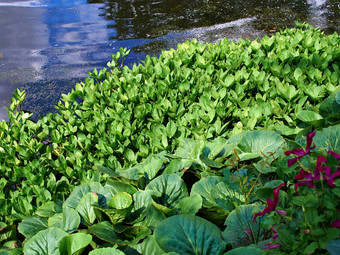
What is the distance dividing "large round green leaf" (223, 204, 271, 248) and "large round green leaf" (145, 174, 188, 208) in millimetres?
346

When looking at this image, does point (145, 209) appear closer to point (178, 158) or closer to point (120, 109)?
point (178, 158)

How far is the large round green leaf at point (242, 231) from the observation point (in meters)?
1.60

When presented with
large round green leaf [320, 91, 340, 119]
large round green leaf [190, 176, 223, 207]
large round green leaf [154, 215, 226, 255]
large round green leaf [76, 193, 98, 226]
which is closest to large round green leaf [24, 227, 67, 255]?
large round green leaf [76, 193, 98, 226]

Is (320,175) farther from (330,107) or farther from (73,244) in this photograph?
(330,107)

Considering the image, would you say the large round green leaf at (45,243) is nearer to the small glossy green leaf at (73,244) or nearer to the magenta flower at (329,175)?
the small glossy green leaf at (73,244)

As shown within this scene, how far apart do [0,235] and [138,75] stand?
1.87m

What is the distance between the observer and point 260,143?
2.24 m

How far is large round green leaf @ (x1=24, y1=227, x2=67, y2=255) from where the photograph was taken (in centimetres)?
160

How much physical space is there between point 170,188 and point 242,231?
490 mm

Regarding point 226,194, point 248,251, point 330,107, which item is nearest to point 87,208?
point 226,194

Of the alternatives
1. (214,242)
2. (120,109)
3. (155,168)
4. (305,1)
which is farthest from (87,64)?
(305,1)

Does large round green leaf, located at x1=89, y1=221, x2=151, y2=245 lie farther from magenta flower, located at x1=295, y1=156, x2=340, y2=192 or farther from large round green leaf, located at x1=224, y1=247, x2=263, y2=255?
magenta flower, located at x1=295, y1=156, x2=340, y2=192

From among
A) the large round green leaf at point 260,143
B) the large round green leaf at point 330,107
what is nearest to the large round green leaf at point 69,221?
the large round green leaf at point 260,143

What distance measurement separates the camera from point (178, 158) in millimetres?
2293
